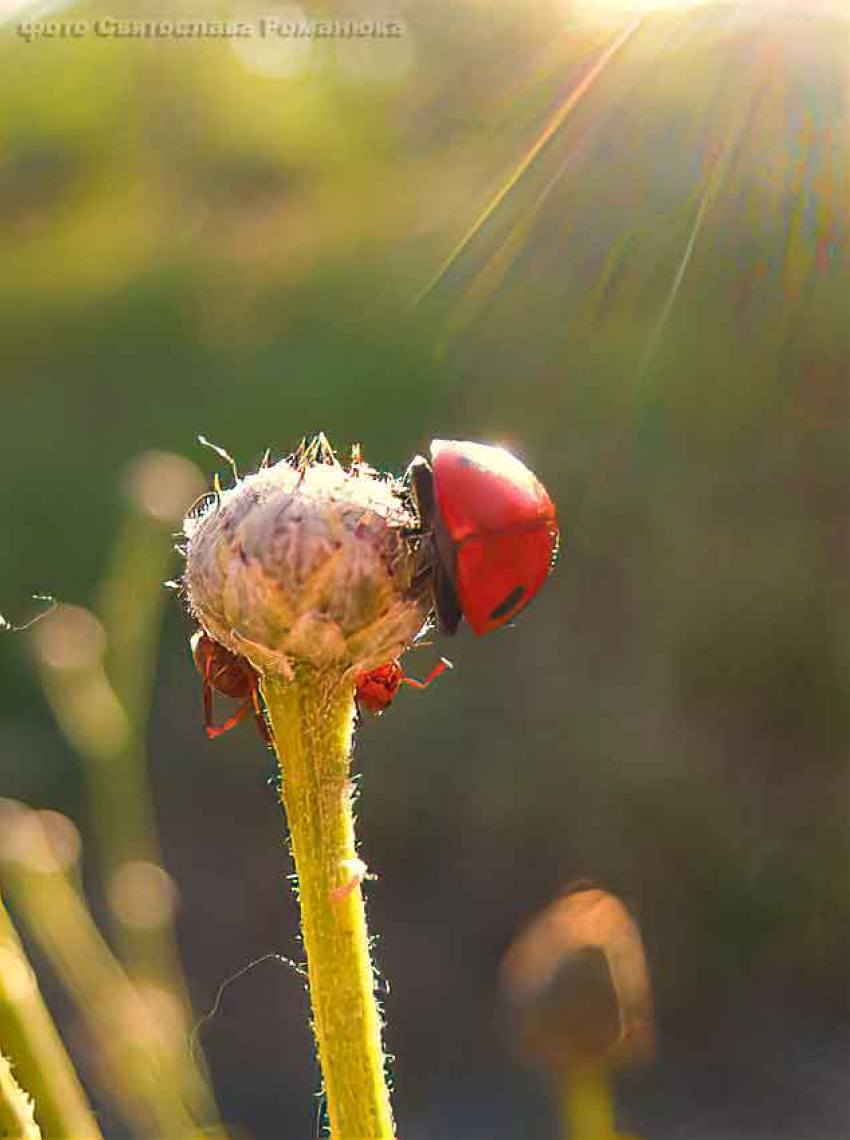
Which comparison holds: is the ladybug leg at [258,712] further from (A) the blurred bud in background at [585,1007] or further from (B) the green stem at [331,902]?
(A) the blurred bud in background at [585,1007]

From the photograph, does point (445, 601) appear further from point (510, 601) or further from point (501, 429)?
point (501, 429)

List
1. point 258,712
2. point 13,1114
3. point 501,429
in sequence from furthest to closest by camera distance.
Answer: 1. point 501,429
2. point 258,712
3. point 13,1114

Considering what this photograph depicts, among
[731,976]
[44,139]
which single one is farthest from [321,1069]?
[44,139]

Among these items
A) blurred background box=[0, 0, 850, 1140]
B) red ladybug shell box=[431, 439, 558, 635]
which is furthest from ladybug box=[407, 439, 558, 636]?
blurred background box=[0, 0, 850, 1140]

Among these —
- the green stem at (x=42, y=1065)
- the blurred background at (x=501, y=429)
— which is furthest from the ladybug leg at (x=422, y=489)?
the blurred background at (x=501, y=429)

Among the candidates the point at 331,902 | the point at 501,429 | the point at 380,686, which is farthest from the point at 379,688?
the point at 501,429

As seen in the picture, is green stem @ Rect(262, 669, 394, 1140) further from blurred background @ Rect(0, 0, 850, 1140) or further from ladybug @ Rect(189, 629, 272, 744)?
blurred background @ Rect(0, 0, 850, 1140)
